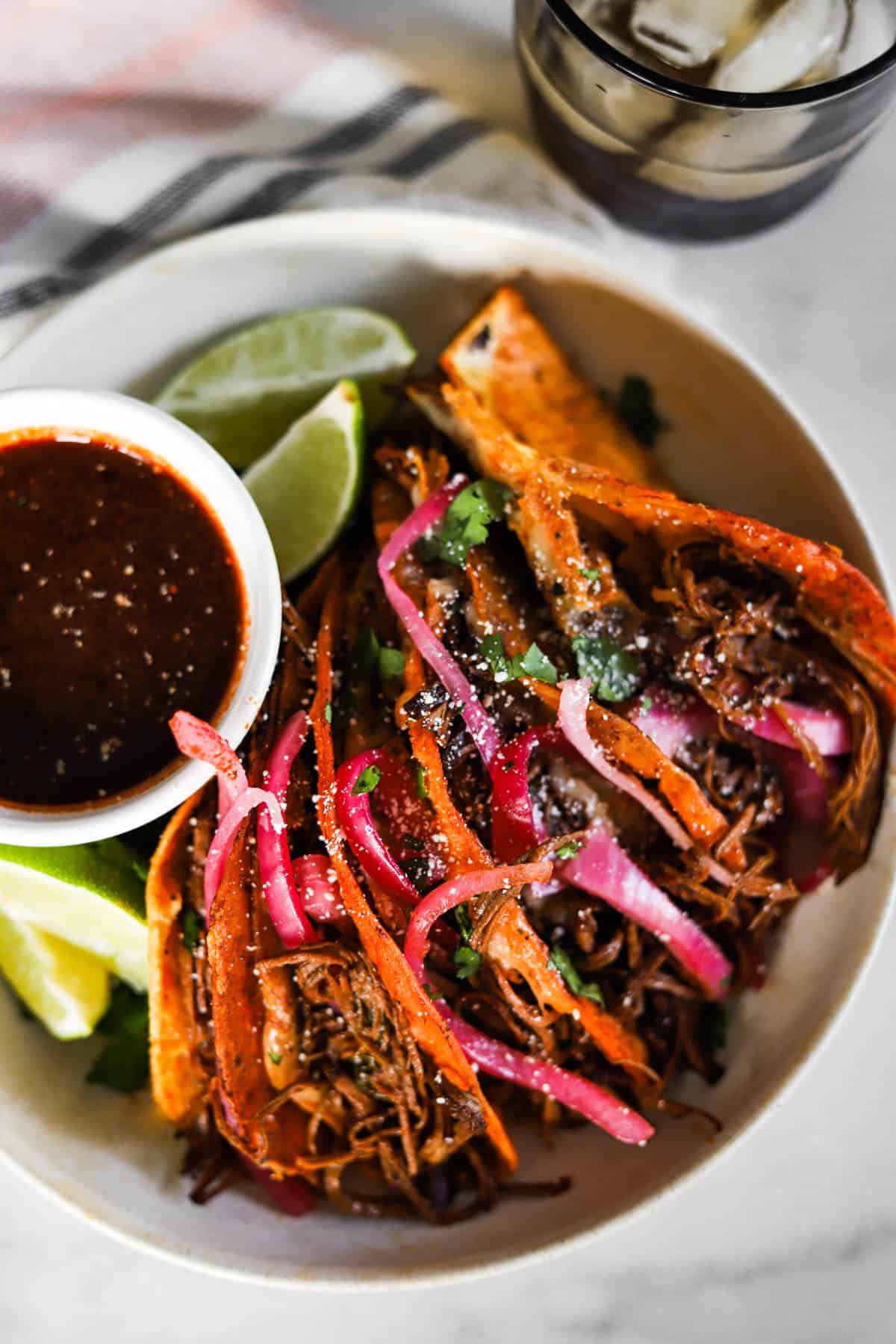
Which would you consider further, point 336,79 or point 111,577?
point 336,79

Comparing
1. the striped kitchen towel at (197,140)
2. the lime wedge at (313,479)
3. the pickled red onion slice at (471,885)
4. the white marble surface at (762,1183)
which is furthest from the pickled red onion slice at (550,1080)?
the striped kitchen towel at (197,140)

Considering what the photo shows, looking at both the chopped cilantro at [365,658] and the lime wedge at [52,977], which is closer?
the chopped cilantro at [365,658]

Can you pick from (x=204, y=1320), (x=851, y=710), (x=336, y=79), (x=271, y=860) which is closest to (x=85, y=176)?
(x=336, y=79)

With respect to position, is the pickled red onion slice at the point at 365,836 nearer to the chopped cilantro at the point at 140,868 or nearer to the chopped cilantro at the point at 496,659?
the chopped cilantro at the point at 496,659

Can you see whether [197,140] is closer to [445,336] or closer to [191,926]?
[445,336]

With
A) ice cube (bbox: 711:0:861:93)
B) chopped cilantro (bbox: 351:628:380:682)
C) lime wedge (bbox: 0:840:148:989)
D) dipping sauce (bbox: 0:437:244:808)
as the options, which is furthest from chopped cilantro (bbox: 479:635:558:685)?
ice cube (bbox: 711:0:861:93)

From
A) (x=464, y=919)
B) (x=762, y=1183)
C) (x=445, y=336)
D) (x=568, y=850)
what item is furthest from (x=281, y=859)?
(x=762, y=1183)

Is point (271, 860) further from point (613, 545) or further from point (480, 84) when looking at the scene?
point (480, 84)
